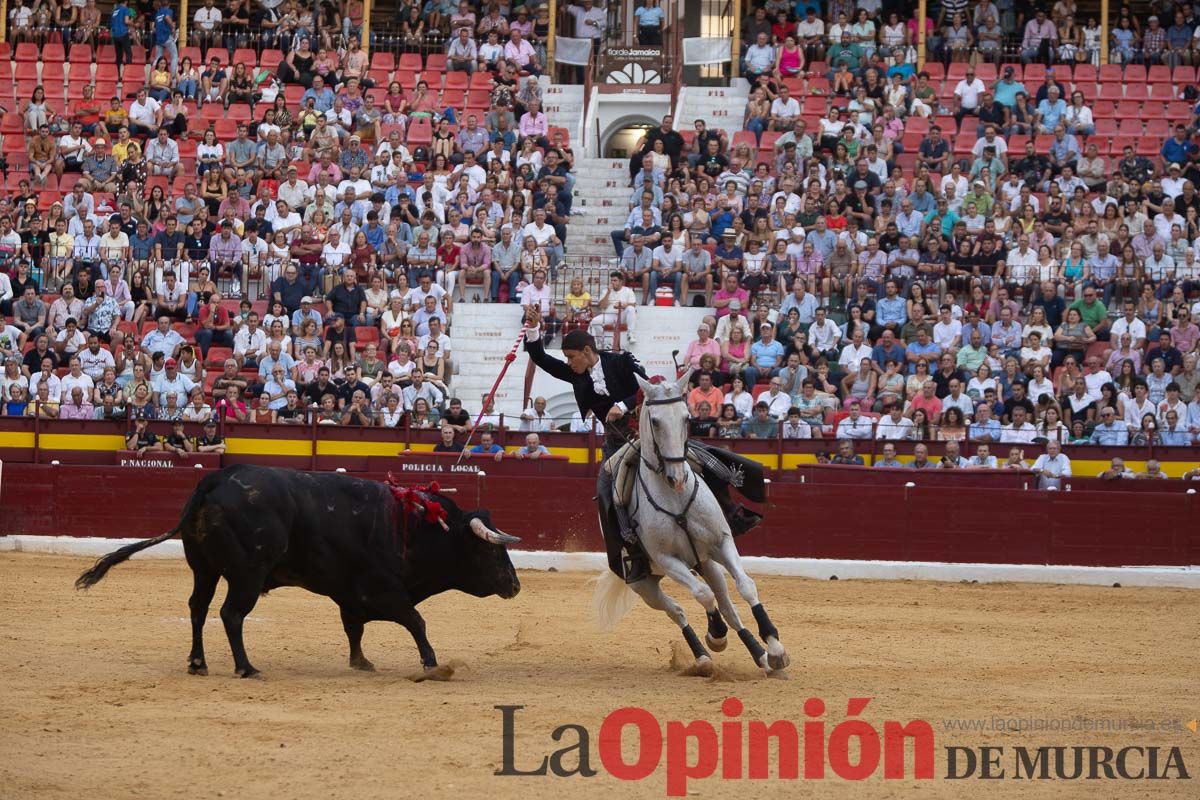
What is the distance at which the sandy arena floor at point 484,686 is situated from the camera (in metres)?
7.50

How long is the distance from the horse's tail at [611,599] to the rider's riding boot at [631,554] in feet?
1.45

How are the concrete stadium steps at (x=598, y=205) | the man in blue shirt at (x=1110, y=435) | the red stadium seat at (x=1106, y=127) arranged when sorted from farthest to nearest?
the red stadium seat at (x=1106, y=127), the concrete stadium steps at (x=598, y=205), the man in blue shirt at (x=1110, y=435)

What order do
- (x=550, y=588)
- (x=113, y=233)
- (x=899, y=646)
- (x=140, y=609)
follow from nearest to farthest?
1. (x=899, y=646)
2. (x=140, y=609)
3. (x=550, y=588)
4. (x=113, y=233)

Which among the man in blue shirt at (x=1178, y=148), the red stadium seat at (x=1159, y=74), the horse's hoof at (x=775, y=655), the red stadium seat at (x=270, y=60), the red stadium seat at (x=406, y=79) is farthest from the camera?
the red stadium seat at (x=270, y=60)

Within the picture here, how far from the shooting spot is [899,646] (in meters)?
12.3

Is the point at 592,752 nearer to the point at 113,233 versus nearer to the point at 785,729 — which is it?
the point at 785,729

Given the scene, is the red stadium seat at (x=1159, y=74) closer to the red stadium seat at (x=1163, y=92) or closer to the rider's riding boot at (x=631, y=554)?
the red stadium seat at (x=1163, y=92)

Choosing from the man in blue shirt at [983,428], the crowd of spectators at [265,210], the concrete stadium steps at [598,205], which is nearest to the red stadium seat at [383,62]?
the crowd of spectators at [265,210]

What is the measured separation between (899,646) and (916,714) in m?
3.26

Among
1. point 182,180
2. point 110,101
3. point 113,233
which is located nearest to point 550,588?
point 113,233

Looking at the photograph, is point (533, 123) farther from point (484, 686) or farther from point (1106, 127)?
point (484, 686)

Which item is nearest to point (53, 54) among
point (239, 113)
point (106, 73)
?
point (106, 73)

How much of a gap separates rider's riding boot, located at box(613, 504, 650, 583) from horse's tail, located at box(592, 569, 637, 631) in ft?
1.45

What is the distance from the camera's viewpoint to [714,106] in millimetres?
26547
